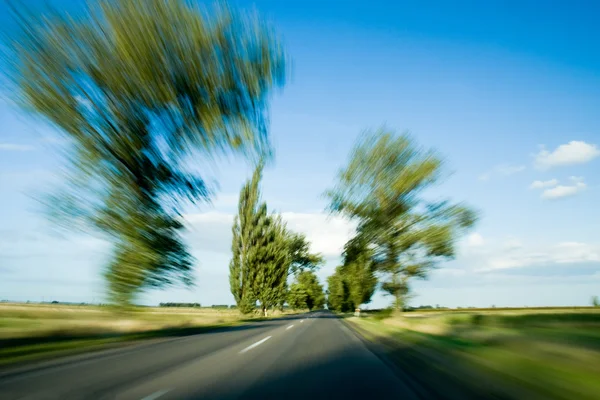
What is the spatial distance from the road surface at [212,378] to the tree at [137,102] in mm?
4772

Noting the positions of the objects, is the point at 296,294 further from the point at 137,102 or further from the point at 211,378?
the point at 211,378

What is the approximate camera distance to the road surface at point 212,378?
421 centimetres

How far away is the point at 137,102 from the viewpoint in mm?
11156

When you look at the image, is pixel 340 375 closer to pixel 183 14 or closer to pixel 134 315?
pixel 134 315

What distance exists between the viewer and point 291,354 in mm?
7809

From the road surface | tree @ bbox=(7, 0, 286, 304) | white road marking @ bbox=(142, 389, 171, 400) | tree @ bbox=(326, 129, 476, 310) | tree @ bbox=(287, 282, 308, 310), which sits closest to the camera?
white road marking @ bbox=(142, 389, 171, 400)

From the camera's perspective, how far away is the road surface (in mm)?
4211

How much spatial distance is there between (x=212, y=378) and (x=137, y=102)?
9.28 meters

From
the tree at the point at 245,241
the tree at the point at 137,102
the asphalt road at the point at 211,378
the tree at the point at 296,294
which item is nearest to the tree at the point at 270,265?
the tree at the point at 245,241

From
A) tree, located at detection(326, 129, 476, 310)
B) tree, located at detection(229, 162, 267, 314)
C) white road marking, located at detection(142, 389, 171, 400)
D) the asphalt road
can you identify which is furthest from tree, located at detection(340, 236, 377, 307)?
white road marking, located at detection(142, 389, 171, 400)

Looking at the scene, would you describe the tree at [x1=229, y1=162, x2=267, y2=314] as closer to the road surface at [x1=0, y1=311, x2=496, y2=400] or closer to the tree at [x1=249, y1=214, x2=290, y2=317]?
the tree at [x1=249, y1=214, x2=290, y2=317]

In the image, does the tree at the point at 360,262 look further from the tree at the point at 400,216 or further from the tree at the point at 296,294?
the tree at the point at 296,294

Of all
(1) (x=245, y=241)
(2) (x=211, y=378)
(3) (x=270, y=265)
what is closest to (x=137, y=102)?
(2) (x=211, y=378)

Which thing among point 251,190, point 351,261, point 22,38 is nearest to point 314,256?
point 251,190
